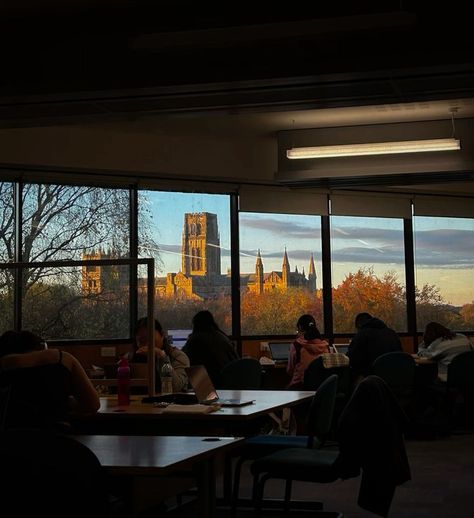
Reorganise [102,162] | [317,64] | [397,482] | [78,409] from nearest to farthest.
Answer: [397,482] < [78,409] < [317,64] < [102,162]

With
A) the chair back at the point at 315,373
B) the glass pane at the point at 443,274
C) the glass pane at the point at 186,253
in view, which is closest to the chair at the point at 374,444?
the chair back at the point at 315,373

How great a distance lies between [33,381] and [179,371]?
5.43ft

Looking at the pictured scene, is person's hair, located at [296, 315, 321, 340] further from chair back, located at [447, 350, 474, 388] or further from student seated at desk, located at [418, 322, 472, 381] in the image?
student seated at desk, located at [418, 322, 472, 381]

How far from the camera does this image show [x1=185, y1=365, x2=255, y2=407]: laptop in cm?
451

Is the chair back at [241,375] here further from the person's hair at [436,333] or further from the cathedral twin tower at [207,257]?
the person's hair at [436,333]

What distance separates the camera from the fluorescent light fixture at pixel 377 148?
25.8ft

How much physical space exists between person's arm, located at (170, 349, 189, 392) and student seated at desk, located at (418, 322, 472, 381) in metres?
3.97

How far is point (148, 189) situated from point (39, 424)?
17.4ft

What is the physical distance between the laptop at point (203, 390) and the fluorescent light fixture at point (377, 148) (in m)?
3.93

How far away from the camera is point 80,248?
8.30 m

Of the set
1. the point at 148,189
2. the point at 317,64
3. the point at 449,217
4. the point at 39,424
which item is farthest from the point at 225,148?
the point at 39,424

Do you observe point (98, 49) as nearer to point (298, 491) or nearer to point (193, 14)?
point (193, 14)

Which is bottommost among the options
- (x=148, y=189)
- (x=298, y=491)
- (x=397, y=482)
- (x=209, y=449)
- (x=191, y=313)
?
(x=298, y=491)

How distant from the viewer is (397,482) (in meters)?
3.61
